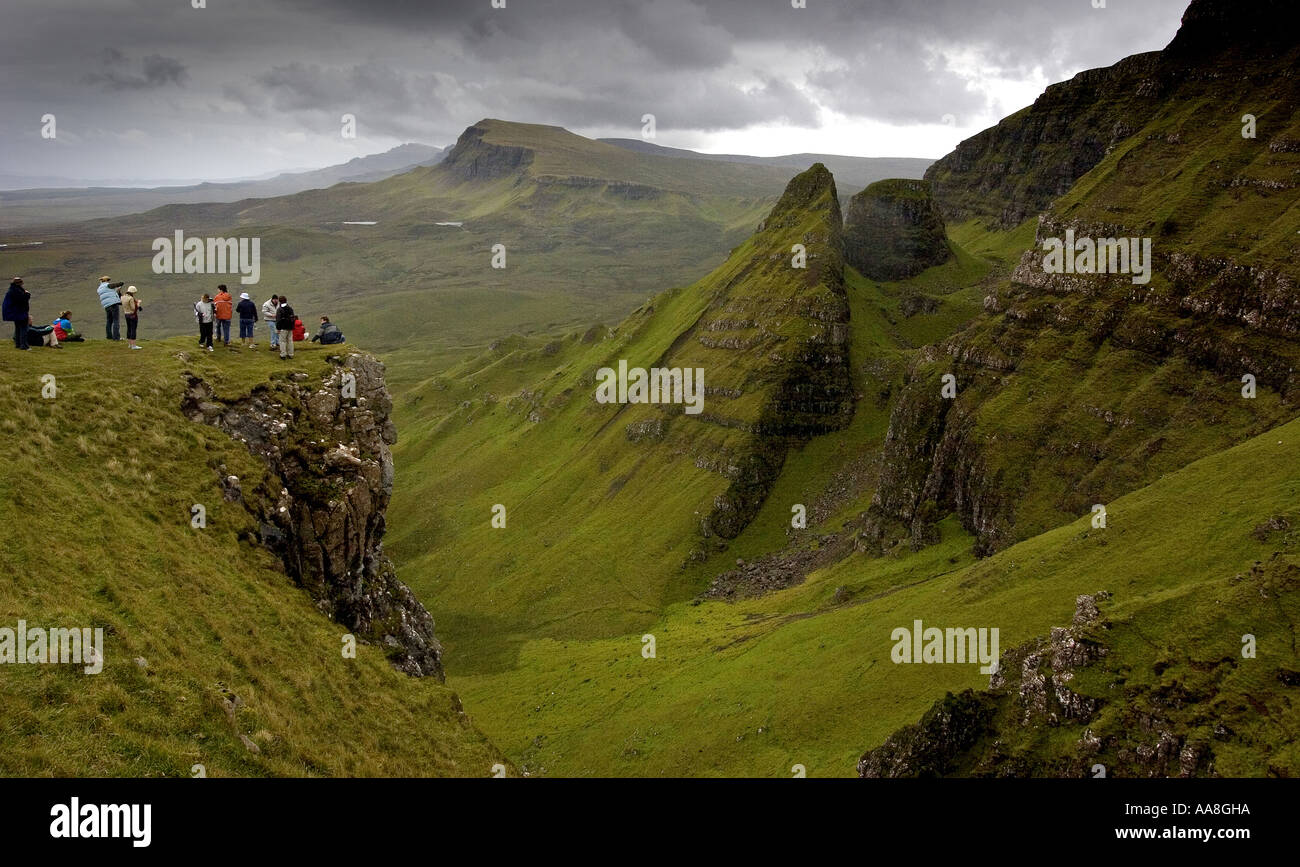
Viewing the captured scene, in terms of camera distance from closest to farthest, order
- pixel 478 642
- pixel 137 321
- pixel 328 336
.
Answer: pixel 137 321, pixel 328 336, pixel 478 642

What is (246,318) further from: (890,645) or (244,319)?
(890,645)

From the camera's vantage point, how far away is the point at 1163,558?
52.0 m

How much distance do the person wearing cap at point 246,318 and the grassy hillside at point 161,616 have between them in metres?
4.83

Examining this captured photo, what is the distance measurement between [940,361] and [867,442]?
33.8m

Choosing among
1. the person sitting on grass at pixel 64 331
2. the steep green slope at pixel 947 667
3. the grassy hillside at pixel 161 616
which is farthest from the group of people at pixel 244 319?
the steep green slope at pixel 947 667

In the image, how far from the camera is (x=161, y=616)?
1081 inches

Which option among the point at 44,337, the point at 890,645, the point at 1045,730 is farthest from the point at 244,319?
the point at 890,645

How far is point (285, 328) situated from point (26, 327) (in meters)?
13.8

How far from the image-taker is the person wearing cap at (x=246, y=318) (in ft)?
159

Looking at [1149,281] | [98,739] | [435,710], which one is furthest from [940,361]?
[98,739]

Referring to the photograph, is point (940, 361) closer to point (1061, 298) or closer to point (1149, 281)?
point (1061, 298)

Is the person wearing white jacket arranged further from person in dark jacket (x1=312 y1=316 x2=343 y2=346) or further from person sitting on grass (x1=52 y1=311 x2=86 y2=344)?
person sitting on grass (x1=52 y1=311 x2=86 y2=344)

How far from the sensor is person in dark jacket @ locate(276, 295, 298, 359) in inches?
1961

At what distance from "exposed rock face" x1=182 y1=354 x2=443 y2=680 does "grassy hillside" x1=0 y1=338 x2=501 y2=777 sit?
5.17 feet
